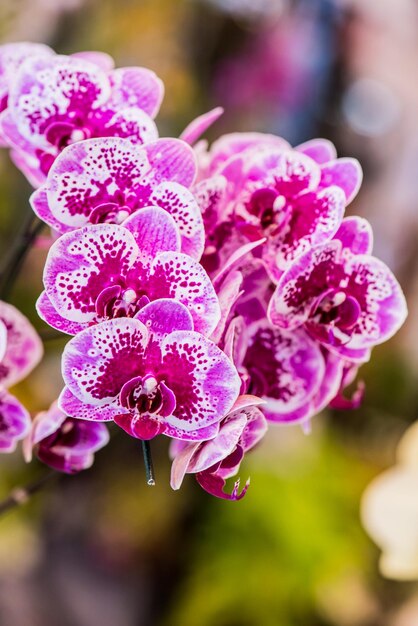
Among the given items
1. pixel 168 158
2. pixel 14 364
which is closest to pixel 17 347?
pixel 14 364

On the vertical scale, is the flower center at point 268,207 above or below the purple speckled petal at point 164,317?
above

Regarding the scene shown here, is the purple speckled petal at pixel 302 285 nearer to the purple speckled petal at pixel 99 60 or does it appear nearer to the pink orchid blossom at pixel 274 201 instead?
the pink orchid blossom at pixel 274 201

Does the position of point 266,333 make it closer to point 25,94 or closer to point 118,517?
point 25,94

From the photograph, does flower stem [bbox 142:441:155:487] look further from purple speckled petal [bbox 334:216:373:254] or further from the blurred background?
the blurred background

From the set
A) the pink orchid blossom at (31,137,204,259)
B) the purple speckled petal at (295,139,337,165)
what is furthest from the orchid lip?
the purple speckled petal at (295,139,337,165)

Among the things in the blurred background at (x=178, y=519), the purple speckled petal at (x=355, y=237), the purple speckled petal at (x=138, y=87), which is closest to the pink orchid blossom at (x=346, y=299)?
the purple speckled petal at (x=355, y=237)

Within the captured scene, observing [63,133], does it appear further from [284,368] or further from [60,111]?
[284,368]

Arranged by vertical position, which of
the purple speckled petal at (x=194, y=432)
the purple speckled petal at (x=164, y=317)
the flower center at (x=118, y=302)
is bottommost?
the purple speckled petal at (x=194, y=432)
